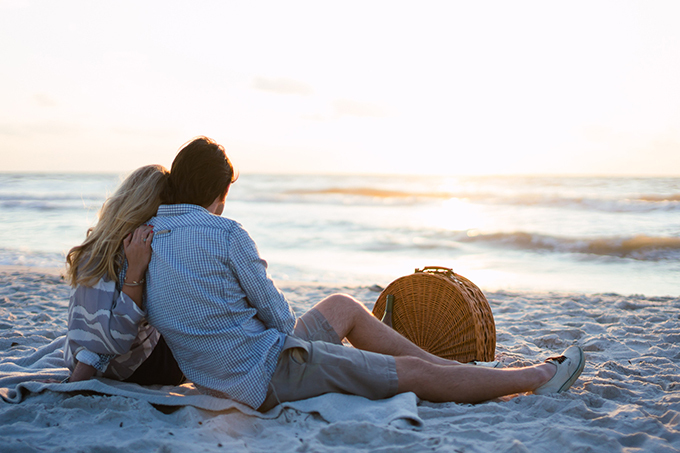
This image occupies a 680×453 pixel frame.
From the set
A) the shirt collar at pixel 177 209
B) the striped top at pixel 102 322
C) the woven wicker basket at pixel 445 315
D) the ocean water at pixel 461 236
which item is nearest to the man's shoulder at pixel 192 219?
the shirt collar at pixel 177 209

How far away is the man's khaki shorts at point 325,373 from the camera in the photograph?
2480 millimetres

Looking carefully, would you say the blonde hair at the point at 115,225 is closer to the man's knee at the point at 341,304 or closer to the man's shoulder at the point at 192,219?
the man's shoulder at the point at 192,219

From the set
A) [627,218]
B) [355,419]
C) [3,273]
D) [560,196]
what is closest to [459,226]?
[627,218]

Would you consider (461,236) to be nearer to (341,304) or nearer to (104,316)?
(341,304)

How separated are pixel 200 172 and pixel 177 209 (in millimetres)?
204

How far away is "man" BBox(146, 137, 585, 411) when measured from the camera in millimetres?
2316

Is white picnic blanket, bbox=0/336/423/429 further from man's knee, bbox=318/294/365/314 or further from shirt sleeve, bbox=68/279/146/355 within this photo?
man's knee, bbox=318/294/365/314

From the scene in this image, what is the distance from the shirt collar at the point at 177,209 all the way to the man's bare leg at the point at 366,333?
35.0 inches

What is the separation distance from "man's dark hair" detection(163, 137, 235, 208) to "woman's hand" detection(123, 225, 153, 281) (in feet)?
0.71

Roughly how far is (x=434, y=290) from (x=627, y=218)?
482 inches

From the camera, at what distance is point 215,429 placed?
233 cm

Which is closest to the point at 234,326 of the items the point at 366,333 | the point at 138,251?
the point at 138,251

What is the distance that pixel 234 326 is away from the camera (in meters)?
2.37

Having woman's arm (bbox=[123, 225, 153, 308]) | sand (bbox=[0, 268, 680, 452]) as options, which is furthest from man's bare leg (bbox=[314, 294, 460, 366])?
woman's arm (bbox=[123, 225, 153, 308])
